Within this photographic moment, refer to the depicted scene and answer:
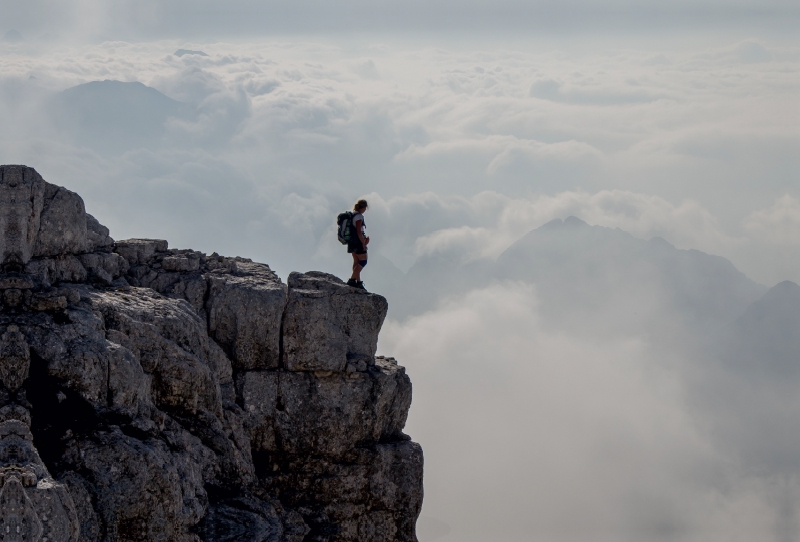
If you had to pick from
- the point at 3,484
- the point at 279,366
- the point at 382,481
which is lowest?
the point at 3,484

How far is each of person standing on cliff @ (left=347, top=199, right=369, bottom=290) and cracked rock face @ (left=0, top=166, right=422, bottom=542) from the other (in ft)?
2.91

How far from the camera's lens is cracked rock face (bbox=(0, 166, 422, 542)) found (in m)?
22.0

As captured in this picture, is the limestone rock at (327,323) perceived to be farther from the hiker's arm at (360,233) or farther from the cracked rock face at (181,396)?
the hiker's arm at (360,233)

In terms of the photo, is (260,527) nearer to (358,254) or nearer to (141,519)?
(141,519)

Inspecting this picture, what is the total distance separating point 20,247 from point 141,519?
1056cm

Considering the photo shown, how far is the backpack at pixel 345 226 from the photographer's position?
36.9 m

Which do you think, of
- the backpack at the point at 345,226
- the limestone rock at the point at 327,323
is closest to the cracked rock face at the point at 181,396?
the limestone rock at the point at 327,323

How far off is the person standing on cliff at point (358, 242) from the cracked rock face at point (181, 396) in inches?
35.0

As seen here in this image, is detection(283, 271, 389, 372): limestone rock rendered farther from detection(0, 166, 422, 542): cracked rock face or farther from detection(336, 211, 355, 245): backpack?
detection(336, 211, 355, 245): backpack

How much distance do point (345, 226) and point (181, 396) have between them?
1202 cm

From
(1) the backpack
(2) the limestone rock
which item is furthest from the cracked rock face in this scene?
(1) the backpack

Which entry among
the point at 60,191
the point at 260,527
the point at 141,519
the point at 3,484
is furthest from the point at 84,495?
the point at 60,191

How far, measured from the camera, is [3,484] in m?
18.2

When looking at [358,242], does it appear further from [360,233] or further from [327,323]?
A: [327,323]
